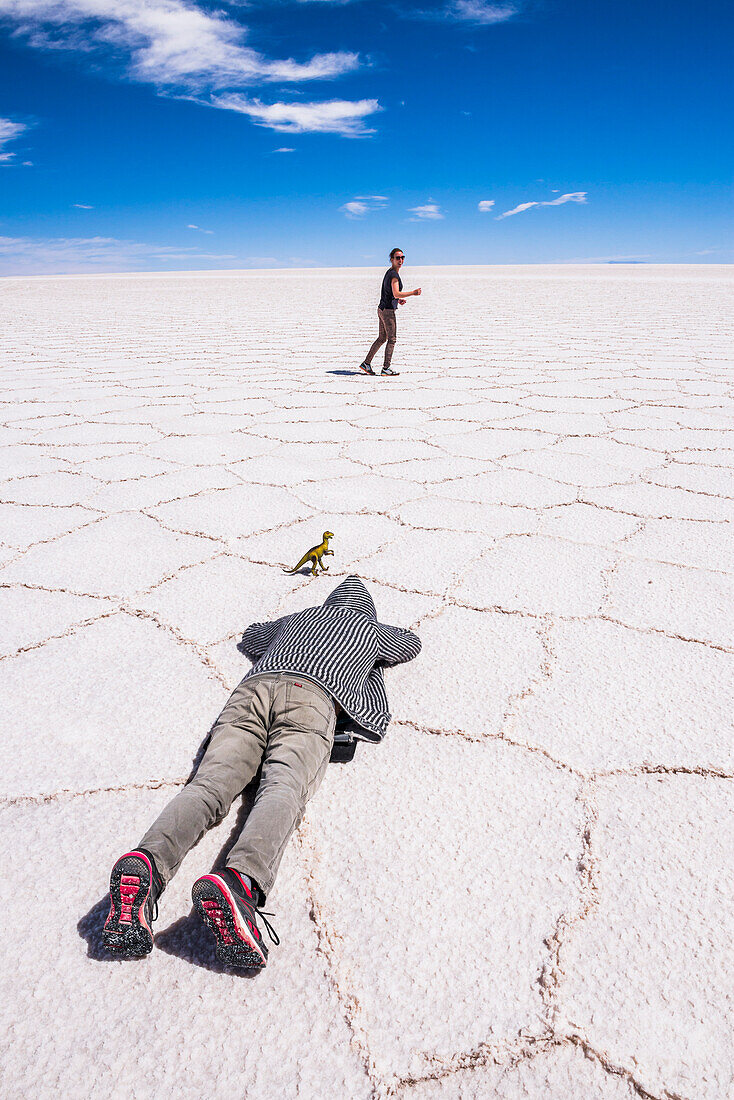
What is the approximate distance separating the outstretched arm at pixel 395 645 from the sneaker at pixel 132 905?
1.84 ft

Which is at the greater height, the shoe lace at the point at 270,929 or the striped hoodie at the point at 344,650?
the striped hoodie at the point at 344,650

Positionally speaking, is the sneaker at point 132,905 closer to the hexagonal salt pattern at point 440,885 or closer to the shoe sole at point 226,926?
the shoe sole at point 226,926

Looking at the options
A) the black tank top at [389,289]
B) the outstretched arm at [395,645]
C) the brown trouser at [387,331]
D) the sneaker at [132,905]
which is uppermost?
the black tank top at [389,289]

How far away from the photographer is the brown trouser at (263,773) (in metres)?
0.83

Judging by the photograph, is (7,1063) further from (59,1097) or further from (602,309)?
(602,309)

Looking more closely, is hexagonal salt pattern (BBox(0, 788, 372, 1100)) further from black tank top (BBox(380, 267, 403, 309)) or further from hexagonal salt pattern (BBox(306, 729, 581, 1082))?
black tank top (BBox(380, 267, 403, 309))

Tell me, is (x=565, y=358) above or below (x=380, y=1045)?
above

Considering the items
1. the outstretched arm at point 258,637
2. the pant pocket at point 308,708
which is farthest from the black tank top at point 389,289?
the pant pocket at point 308,708

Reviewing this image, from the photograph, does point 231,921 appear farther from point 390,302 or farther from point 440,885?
point 390,302

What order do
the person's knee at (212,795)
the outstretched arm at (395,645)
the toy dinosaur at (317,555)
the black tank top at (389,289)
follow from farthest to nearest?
the black tank top at (389,289)
the toy dinosaur at (317,555)
the outstretched arm at (395,645)
the person's knee at (212,795)

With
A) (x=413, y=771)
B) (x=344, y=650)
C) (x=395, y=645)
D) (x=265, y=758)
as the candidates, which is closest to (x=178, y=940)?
(x=265, y=758)

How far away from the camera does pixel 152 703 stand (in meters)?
1.18

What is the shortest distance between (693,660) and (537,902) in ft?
2.14

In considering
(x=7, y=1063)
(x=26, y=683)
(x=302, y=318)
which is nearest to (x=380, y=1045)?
(x=7, y=1063)
